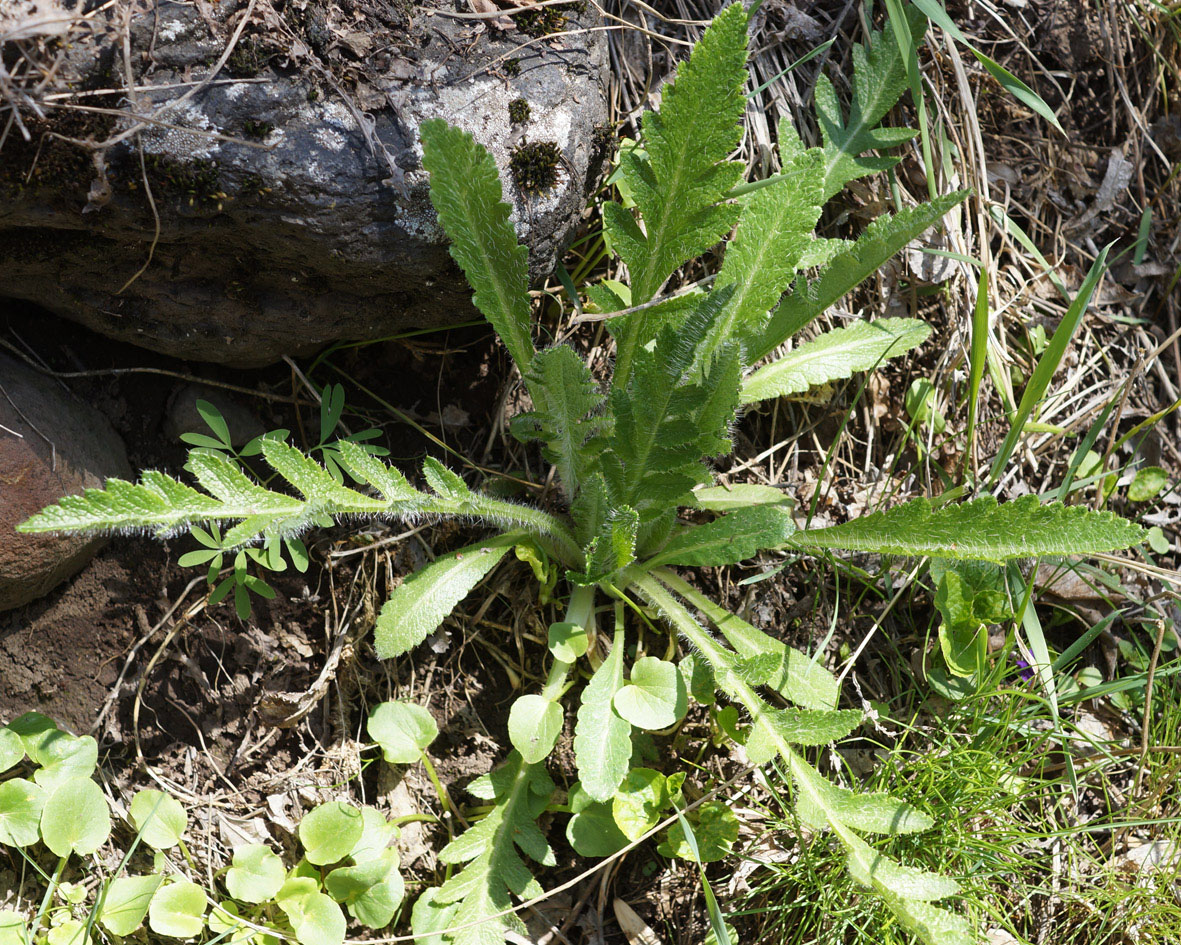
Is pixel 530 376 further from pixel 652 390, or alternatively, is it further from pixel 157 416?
pixel 157 416

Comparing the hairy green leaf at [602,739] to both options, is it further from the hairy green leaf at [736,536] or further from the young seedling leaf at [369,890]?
the young seedling leaf at [369,890]

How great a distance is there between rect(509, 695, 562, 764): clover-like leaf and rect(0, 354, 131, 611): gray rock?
1.14 m

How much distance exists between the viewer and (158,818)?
211 cm

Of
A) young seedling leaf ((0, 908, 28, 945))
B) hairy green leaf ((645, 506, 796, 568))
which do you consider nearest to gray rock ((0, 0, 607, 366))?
hairy green leaf ((645, 506, 796, 568))

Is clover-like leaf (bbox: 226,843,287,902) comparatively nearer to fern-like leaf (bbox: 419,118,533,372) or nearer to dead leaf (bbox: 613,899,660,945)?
dead leaf (bbox: 613,899,660,945)

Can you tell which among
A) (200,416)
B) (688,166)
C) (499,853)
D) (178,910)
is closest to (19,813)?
(178,910)

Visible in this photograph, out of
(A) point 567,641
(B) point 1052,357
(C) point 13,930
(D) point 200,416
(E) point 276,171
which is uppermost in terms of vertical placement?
(E) point 276,171

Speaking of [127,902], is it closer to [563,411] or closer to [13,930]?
[13,930]

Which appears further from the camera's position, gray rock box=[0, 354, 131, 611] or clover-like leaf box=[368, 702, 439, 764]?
clover-like leaf box=[368, 702, 439, 764]

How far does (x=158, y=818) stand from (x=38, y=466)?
91 centimetres

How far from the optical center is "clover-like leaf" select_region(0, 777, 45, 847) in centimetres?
204

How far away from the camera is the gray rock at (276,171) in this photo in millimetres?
1708

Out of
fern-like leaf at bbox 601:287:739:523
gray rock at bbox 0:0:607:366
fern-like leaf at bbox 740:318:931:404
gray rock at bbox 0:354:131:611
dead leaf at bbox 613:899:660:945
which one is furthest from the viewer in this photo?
fern-like leaf at bbox 740:318:931:404

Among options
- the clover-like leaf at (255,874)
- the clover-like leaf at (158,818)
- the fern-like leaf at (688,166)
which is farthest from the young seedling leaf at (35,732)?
the fern-like leaf at (688,166)
